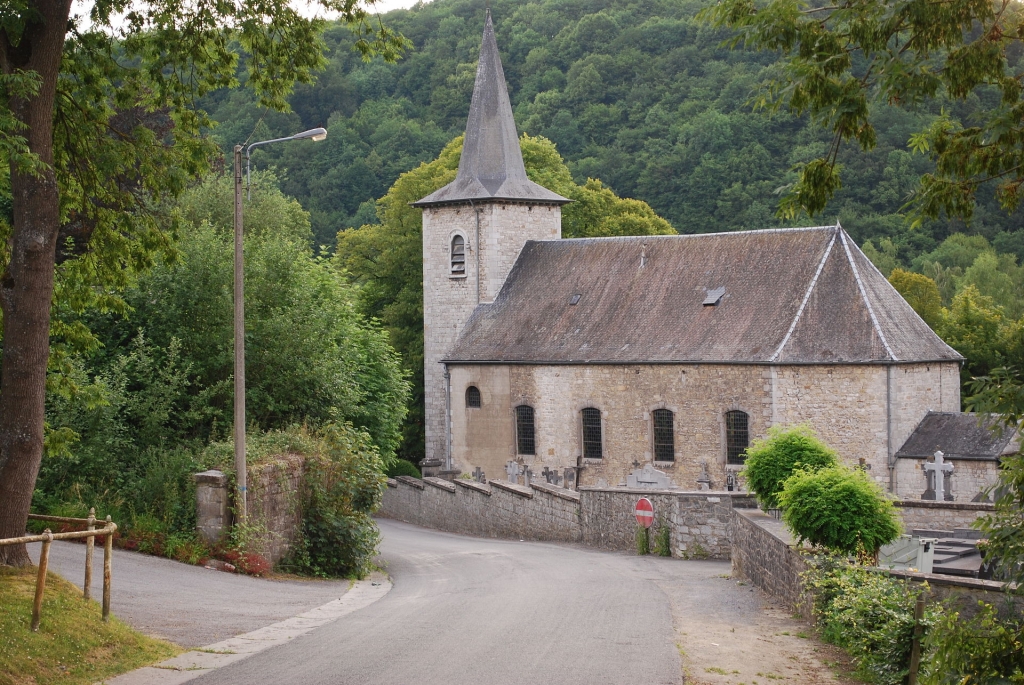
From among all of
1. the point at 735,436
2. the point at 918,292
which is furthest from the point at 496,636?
the point at 918,292

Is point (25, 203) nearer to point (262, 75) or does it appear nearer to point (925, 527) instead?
point (262, 75)

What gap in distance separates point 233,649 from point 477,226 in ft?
95.2

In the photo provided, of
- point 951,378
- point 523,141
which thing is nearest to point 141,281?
point 951,378

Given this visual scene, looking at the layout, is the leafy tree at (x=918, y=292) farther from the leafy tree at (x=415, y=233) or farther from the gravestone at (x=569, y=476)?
the gravestone at (x=569, y=476)

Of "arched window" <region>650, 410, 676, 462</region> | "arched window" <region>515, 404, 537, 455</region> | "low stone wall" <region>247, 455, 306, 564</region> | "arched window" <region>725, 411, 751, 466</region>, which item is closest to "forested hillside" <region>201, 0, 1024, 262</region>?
"arched window" <region>515, 404, 537, 455</region>

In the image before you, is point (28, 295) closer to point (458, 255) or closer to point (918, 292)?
point (458, 255)

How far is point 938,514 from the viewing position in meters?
19.6

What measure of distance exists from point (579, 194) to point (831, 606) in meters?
38.3

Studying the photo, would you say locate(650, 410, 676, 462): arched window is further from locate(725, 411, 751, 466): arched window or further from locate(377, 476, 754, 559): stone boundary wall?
locate(377, 476, 754, 559): stone boundary wall

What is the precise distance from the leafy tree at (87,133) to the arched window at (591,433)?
862 inches

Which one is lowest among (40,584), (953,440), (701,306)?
(40,584)

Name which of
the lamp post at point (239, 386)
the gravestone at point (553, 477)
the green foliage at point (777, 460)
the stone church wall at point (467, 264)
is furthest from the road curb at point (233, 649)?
the stone church wall at point (467, 264)

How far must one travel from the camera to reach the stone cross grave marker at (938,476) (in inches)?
1080

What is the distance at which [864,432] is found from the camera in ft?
101
